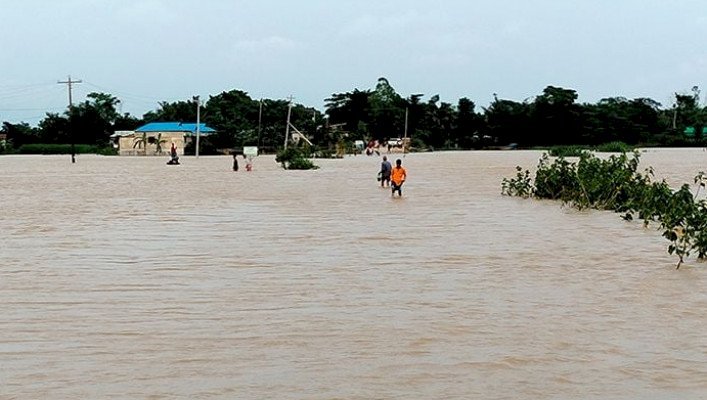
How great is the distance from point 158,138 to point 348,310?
69100 mm

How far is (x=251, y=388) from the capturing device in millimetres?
5547

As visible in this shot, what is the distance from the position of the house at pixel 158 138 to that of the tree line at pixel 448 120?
6.51 metres

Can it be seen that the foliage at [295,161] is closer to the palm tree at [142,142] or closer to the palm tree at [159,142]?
the palm tree at [159,142]

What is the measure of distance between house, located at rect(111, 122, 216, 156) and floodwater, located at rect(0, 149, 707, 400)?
59251 millimetres

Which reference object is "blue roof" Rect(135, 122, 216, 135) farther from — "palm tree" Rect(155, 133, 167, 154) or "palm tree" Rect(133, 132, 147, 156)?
"palm tree" Rect(155, 133, 167, 154)

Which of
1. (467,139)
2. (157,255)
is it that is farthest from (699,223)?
(467,139)

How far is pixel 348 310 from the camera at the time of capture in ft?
26.0

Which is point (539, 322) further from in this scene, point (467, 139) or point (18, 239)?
point (467, 139)

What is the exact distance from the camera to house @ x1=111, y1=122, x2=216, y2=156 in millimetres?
74688

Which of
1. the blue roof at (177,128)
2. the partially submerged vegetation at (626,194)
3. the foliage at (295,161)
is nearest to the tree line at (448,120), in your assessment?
the blue roof at (177,128)

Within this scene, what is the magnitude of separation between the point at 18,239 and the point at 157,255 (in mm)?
3273

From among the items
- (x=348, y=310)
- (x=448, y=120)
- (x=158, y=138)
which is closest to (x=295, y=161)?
(x=348, y=310)

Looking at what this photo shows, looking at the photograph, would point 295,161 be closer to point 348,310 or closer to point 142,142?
point 348,310

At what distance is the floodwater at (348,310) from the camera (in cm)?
572
